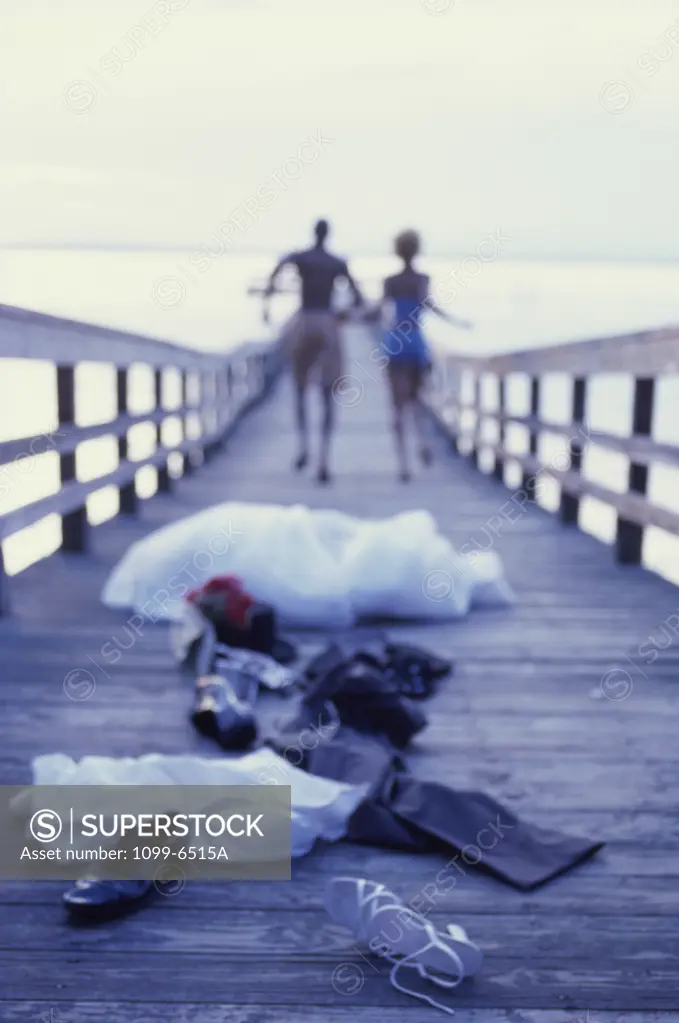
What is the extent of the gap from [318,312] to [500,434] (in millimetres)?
2554

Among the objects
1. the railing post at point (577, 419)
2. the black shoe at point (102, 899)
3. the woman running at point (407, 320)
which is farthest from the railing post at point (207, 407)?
the black shoe at point (102, 899)

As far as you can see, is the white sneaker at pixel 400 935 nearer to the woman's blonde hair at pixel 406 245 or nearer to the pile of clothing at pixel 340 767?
the pile of clothing at pixel 340 767

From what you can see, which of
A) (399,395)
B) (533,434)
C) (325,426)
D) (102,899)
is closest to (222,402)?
(325,426)

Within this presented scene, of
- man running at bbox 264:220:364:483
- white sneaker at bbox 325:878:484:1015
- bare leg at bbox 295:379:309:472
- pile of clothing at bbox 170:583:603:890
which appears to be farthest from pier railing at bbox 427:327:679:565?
white sneaker at bbox 325:878:484:1015

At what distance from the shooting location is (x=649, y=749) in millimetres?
3504

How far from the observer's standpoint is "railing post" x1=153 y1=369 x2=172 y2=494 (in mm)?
9266

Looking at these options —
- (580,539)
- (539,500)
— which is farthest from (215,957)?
(539,500)

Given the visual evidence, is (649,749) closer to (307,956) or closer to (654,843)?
(654,843)

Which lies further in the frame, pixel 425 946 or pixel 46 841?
pixel 46 841

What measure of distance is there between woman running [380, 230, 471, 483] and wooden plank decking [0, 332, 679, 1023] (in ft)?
12.6

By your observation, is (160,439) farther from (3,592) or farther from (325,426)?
(3,592)

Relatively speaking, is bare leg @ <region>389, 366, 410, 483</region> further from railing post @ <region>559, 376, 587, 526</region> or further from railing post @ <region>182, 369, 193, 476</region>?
railing post @ <region>559, 376, 587, 526</region>

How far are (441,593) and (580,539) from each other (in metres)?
2.70

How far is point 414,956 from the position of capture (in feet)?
7.32
